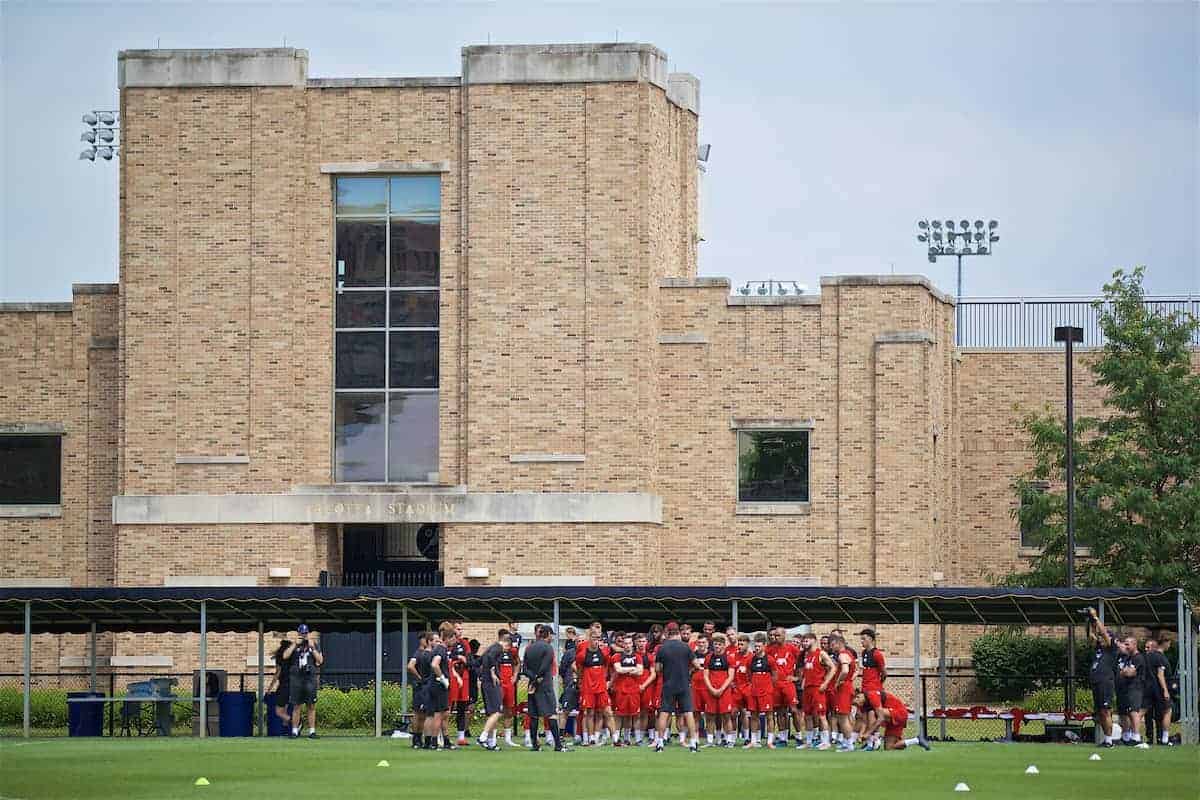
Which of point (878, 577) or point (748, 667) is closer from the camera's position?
point (748, 667)

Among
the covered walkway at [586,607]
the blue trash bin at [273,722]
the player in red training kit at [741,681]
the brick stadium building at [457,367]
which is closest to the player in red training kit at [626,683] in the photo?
the player in red training kit at [741,681]

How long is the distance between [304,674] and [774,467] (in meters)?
15.1

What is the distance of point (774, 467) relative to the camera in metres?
47.8

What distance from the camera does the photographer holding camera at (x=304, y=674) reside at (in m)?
35.4

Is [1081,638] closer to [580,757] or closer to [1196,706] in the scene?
[1196,706]

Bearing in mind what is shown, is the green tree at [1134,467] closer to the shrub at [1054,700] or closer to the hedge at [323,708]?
the shrub at [1054,700]

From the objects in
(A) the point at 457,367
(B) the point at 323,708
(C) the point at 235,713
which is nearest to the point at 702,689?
(C) the point at 235,713

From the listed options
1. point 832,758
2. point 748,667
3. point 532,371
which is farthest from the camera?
point 532,371

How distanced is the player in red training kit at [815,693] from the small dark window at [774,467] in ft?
49.2

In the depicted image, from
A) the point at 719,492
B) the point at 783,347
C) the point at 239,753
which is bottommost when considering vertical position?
the point at 239,753

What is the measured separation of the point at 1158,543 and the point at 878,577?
6.11m

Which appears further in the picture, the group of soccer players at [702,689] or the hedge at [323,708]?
the hedge at [323,708]

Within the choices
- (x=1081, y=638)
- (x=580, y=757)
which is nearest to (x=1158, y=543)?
(x=1081, y=638)

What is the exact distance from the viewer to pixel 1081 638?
49781 millimetres
